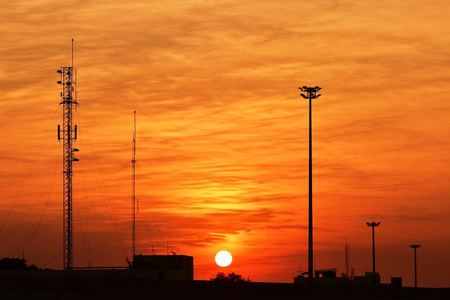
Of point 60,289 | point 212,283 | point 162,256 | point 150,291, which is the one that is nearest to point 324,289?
point 212,283

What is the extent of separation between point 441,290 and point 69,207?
4466 cm

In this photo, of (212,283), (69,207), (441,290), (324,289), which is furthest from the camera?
(69,207)

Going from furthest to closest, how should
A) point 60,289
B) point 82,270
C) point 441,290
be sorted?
point 82,270
point 441,290
point 60,289

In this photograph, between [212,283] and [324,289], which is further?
[324,289]

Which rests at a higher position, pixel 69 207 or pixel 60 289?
pixel 69 207

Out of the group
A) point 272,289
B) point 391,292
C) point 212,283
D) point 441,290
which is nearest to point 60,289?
point 212,283

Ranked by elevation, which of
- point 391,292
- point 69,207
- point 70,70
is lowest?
point 391,292

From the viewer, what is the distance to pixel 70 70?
99.0 m

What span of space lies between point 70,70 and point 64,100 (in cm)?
370

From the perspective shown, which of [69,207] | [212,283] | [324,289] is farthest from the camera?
[69,207]

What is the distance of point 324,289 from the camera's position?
74062mm

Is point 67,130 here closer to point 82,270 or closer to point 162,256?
point 82,270

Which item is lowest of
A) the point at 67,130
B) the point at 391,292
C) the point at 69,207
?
the point at 391,292

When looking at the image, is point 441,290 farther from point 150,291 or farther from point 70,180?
point 70,180
